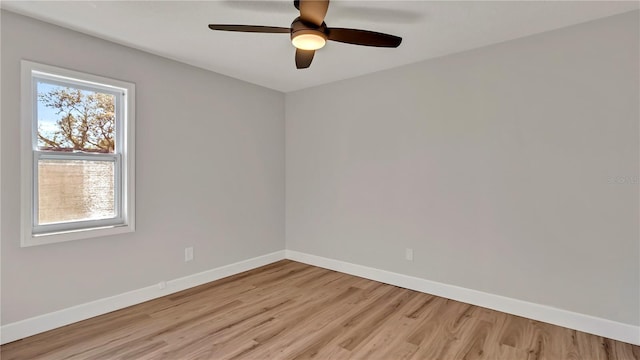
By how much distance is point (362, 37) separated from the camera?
6.90ft

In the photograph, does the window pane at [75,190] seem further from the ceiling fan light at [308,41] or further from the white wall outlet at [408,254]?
the white wall outlet at [408,254]

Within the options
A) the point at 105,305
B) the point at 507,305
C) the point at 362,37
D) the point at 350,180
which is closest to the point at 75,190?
the point at 105,305

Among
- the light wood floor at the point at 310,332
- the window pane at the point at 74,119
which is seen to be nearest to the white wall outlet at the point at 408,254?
the light wood floor at the point at 310,332

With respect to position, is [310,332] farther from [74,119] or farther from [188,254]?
[74,119]

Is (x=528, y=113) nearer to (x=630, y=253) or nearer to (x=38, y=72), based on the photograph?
(x=630, y=253)

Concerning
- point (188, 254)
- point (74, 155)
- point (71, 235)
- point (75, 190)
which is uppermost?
point (74, 155)

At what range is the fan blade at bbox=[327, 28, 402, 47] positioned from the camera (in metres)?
2.04

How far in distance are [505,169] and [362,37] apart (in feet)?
5.75

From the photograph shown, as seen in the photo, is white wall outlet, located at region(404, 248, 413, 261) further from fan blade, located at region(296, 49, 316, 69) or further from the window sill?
the window sill

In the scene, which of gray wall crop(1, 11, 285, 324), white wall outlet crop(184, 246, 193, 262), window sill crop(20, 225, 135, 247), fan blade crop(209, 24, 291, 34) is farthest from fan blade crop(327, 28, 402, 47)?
white wall outlet crop(184, 246, 193, 262)

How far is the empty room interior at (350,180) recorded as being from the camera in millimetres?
2268

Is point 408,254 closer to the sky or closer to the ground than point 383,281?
closer to the sky

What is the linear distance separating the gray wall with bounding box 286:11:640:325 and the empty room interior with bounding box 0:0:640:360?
0.02 metres

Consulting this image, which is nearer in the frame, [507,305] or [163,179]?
[507,305]
